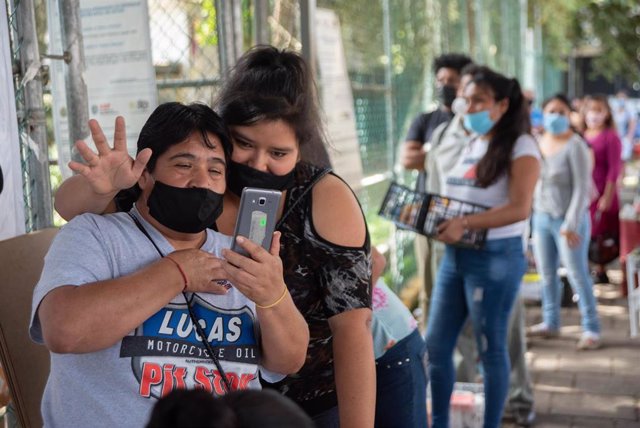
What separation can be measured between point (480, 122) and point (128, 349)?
281cm

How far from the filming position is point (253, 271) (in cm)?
150

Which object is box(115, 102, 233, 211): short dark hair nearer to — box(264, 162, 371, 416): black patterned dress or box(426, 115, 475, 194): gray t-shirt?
box(264, 162, 371, 416): black patterned dress

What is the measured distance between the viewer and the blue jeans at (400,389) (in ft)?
8.28

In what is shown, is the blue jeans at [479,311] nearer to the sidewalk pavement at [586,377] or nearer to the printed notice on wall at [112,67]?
the sidewalk pavement at [586,377]

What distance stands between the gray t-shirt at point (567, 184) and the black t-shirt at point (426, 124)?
4.11 feet

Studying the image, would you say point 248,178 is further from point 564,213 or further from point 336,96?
point 564,213

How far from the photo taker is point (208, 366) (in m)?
1.54

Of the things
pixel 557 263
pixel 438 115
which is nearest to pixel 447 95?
pixel 438 115

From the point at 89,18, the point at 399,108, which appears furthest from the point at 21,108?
the point at 399,108

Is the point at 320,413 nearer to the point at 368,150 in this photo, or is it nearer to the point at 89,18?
the point at 89,18

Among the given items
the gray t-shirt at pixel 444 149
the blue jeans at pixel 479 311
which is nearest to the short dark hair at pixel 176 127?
the blue jeans at pixel 479 311

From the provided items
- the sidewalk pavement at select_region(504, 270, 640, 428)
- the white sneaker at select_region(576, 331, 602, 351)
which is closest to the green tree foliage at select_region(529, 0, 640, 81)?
the sidewalk pavement at select_region(504, 270, 640, 428)

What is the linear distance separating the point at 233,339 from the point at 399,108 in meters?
5.30

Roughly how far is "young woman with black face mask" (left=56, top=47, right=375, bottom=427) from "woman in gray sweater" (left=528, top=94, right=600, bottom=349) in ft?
13.6
